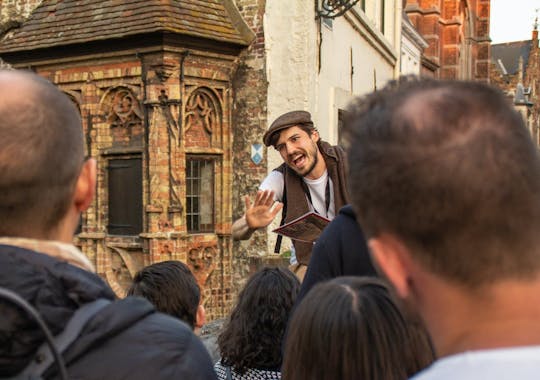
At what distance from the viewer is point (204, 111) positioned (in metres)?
10.7

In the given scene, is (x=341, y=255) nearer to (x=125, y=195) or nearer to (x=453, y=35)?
(x=125, y=195)

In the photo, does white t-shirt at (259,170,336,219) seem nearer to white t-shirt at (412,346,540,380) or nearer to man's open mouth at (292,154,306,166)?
man's open mouth at (292,154,306,166)

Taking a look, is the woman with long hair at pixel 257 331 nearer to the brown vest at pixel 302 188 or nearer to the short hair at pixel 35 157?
the brown vest at pixel 302 188

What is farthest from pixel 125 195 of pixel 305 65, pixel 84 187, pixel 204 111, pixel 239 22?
pixel 84 187

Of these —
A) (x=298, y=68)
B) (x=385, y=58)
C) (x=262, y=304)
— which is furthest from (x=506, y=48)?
(x=262, y=304)

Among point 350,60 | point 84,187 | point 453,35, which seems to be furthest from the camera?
point 453,35

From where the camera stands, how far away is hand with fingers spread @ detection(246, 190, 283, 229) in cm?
441

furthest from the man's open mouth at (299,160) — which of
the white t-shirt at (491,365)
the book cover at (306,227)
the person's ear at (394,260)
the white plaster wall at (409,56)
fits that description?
the white plaster wall at (409,56)

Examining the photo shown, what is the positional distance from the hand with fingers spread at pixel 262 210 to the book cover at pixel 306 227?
12cm

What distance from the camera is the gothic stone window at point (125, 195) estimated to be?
34.7 feet

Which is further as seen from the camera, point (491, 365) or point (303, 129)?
point (303, 129)

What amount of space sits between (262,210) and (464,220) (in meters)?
3.38

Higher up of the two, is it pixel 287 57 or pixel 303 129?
pixel 287 57

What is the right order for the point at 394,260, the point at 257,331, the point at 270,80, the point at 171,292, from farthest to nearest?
the point at 270,80 → the point at 171,292 → the point at 257,331 → the point at 394,260
